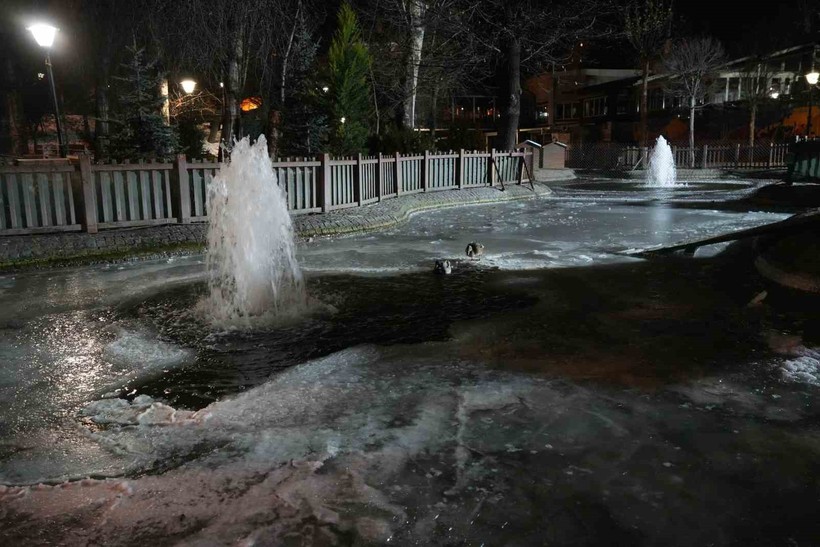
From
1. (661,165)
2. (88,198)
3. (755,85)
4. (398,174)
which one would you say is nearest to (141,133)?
(88,198)

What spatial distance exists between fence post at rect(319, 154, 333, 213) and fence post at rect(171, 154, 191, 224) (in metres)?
3.34

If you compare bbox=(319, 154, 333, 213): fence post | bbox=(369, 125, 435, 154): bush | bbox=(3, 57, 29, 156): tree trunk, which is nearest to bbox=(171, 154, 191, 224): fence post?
bbox=(319, 154, 333, 213): fence post

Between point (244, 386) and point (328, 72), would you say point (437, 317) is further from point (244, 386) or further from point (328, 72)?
point (328, 72)

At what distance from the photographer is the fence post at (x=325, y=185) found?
15.4 meters

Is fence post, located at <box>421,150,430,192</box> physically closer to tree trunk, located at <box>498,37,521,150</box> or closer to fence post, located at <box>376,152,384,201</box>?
fence post, located at <box>376,152,384,201</box>

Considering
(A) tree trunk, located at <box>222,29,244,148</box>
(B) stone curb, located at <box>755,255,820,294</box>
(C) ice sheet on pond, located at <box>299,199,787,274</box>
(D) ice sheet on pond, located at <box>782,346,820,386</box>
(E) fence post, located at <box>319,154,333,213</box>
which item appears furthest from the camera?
(A) tree trunk, located at <box>222,29,244,148</box>

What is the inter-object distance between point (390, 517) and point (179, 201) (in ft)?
35.4

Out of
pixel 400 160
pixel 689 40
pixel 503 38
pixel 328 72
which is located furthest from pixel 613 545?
pixel 689 40

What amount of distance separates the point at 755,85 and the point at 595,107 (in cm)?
1893

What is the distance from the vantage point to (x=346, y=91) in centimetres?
1966

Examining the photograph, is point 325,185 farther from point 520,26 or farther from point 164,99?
point 520,26

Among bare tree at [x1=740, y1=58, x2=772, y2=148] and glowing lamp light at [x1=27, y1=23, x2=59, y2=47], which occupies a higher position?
bare tree at [x1=740, y1=58, x2=772, y2=148]

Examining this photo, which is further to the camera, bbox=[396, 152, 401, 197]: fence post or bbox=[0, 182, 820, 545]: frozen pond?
bbox=[396, 152, 401, 197]: fence post

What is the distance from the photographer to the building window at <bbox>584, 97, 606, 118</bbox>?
58781mm
